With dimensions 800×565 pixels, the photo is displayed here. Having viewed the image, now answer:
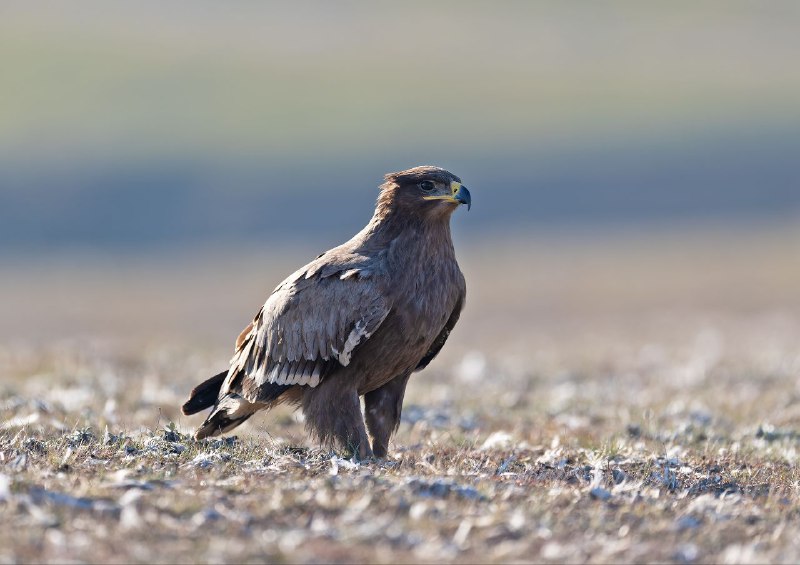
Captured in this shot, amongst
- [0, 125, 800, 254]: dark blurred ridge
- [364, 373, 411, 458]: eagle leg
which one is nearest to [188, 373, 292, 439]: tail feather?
[364, 373, 411, 458]: eagle leg

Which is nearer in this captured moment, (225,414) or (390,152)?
(225,414)

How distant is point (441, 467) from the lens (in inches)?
366

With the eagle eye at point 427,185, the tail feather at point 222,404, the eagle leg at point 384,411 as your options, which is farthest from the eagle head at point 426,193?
the tail feather at point 222,404

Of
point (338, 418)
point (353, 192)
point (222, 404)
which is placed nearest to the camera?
point (338, 418)

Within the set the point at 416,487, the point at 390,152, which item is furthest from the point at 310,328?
the point at 390,152

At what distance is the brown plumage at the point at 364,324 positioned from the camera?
32.8 ft

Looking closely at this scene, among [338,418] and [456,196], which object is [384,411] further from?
[456,196]

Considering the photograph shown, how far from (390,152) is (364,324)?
82924mm

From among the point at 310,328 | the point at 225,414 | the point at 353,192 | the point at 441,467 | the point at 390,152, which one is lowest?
the point at 353,192

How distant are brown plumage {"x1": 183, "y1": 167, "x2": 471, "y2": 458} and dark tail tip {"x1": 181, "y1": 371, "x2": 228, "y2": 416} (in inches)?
1.6

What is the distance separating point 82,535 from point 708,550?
3.46 metres

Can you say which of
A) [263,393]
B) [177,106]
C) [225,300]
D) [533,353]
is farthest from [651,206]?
[263,393]

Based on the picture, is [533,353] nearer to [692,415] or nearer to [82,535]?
[692,415]

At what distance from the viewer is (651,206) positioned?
80125 mm
